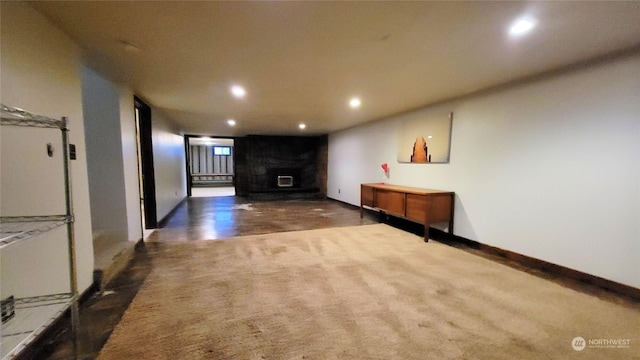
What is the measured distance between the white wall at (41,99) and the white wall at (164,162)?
234cm

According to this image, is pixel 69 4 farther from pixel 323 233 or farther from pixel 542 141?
pixel 542 141

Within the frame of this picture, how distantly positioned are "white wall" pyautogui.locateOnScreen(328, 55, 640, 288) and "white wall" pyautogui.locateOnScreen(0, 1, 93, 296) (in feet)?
14.0

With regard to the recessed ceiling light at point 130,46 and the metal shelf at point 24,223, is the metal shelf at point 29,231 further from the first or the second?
the recessed ceiling light at point 130,46

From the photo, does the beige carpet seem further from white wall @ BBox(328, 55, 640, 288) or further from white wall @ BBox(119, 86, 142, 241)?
white wall @ BBox(119, 86, 142, 241)

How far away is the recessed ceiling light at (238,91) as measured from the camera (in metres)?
3.15

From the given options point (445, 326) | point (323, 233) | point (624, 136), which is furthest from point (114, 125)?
point (624, 136)

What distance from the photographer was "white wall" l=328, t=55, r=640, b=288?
215 cm

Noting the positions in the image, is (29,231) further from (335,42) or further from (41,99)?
(335,42)

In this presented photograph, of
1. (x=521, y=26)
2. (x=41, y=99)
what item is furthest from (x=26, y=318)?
(x=521, y=26)

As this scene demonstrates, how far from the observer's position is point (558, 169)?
2.56 metres

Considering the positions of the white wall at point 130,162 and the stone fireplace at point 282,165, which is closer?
the white wall at point 130,162

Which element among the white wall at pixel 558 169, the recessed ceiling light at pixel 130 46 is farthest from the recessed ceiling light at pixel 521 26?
the recessed ceiling light at pixel 130 46

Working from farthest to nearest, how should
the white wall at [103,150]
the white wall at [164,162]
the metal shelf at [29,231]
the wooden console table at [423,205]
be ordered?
the white wall at [164,162]
the wooden console table at [423,205]
the white wall at [103,150]
the metal shelf at [29,231]

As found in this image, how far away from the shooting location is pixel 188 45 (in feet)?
6.66
